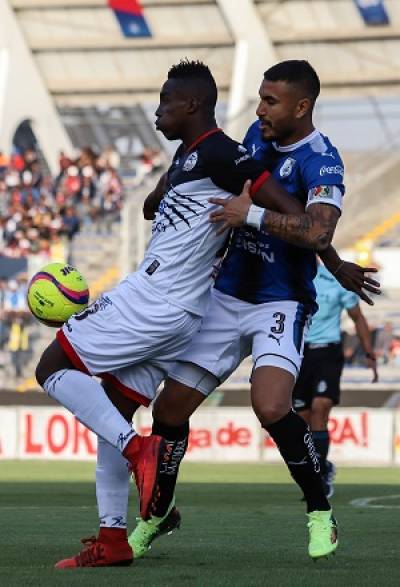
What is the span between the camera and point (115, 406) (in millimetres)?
7277

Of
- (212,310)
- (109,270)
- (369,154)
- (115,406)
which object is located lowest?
(115,406)

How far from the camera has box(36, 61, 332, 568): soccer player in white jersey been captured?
23.1 ft

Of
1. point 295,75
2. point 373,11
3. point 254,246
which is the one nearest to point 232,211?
point 254,246

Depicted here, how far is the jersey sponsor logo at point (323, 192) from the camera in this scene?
705 cm

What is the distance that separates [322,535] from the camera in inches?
279

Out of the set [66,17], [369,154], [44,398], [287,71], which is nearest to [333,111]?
[369,154]

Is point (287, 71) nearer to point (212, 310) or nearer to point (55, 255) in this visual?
point (212, 310)

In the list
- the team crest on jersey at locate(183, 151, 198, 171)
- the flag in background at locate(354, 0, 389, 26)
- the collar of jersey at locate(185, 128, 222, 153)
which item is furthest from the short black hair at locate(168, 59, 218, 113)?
the flag in background at locate(354, 0, 389, 26)

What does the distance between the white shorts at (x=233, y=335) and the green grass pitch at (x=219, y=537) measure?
2.88 feet

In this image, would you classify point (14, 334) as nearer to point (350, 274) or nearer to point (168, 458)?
point (168, 458)

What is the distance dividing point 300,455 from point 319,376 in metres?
6.76

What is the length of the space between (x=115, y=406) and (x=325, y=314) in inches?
268

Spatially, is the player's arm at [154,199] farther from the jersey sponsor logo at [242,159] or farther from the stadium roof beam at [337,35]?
the stadium roof beam at [337,35]

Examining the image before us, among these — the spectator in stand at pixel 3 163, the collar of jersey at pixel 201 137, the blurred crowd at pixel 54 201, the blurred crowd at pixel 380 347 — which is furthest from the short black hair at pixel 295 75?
the spectator in stand at pixel 3 163
